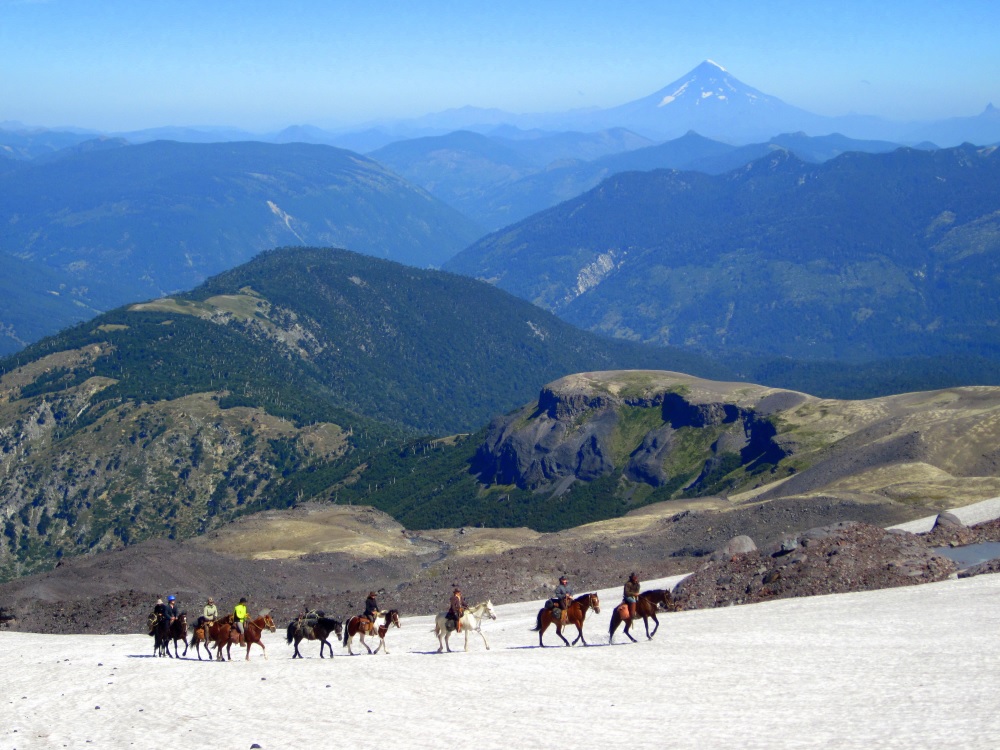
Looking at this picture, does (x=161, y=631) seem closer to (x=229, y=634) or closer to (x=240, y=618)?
(x=229, y=634)

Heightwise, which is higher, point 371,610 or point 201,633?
point 371,610

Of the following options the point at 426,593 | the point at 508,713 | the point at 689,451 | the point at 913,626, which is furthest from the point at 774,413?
the point at 508,713

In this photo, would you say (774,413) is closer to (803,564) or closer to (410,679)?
(803,564)

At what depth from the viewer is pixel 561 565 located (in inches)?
2726

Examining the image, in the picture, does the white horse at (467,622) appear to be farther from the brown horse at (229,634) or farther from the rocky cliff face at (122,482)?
the rocky cliff face at (122,482)

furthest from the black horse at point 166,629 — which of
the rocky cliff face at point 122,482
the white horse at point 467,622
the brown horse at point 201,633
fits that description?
the rocky cliff face at point 122,482

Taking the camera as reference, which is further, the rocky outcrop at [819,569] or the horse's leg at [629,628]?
the rocky outcrop at [819,569]

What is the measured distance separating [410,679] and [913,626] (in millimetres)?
16677

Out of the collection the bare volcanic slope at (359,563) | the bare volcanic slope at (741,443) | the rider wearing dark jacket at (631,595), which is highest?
the bare volcanic slope at (741,443)

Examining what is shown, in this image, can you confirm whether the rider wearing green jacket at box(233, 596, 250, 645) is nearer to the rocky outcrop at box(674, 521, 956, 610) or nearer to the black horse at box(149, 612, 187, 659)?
the black horse at box(149, 612, 187, 659)

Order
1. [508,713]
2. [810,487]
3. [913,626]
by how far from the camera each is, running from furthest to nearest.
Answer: [810,487] → [913,626] → [508,713]

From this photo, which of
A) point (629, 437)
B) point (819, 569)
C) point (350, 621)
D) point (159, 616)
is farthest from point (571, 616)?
point (629, 437)

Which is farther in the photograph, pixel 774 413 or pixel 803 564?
pixel 774 413

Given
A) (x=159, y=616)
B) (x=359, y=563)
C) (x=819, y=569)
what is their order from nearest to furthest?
(x=159, y=616), (x=819, y=569), (x=359, y=563)
